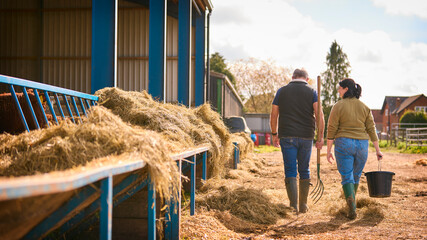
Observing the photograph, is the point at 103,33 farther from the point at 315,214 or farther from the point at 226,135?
the point at 315,214

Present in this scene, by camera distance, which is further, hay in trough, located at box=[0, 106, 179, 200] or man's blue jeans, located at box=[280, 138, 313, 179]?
man's blue jeans, located at box=[280, 138, 313, 179]

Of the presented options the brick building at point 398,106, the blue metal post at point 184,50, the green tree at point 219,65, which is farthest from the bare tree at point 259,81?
the blue metal post at point 184,50

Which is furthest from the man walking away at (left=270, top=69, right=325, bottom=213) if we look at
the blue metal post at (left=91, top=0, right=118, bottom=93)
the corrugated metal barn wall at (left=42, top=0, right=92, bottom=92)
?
the corrugated metal barn wall at (left=42, top=0, right=92, bottom=92)

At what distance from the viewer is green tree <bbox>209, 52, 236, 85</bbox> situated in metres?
40.6

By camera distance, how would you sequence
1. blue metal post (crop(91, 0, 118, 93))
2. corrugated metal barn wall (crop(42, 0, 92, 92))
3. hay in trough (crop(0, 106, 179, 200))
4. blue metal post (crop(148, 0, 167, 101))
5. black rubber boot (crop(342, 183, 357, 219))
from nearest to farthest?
1. hay in trough (crop(0, 106, 179, 200))
2. black rubber boot (crop(342, 183, 357, 219))
3. blue metal post (crop(91, 0, 118, 93))
4. blue metal post (crop(148, 0, 167, 101))
5. corrugated metal barn wall (crop(42, 0, 92, 92))

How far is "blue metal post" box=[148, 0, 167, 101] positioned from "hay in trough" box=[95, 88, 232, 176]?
3.88 metres

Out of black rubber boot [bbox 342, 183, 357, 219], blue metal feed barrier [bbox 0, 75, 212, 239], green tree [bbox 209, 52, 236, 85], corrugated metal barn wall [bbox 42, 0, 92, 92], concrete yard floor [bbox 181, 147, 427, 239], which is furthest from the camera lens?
green tree [bbox 209, 52, 236, 85]

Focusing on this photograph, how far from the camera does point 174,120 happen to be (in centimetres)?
486

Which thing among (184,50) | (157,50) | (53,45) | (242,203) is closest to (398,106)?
(184,50)

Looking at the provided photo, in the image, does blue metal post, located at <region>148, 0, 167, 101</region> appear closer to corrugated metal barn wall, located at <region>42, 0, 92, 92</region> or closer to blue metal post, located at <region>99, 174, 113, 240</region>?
corrugated metal barn wall, located at <region>42, 0, 92, 92</region>

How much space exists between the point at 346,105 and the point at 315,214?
1.46 m

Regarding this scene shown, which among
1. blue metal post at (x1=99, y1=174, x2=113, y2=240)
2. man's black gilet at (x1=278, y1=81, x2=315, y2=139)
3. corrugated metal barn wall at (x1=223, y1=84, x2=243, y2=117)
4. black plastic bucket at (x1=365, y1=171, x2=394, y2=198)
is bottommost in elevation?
black plastic bucket at (x1=365, y1=171, x2=394, y2=198)

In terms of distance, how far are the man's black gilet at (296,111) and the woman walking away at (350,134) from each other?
33 cm

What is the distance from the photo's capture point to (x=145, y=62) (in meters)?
16.5
